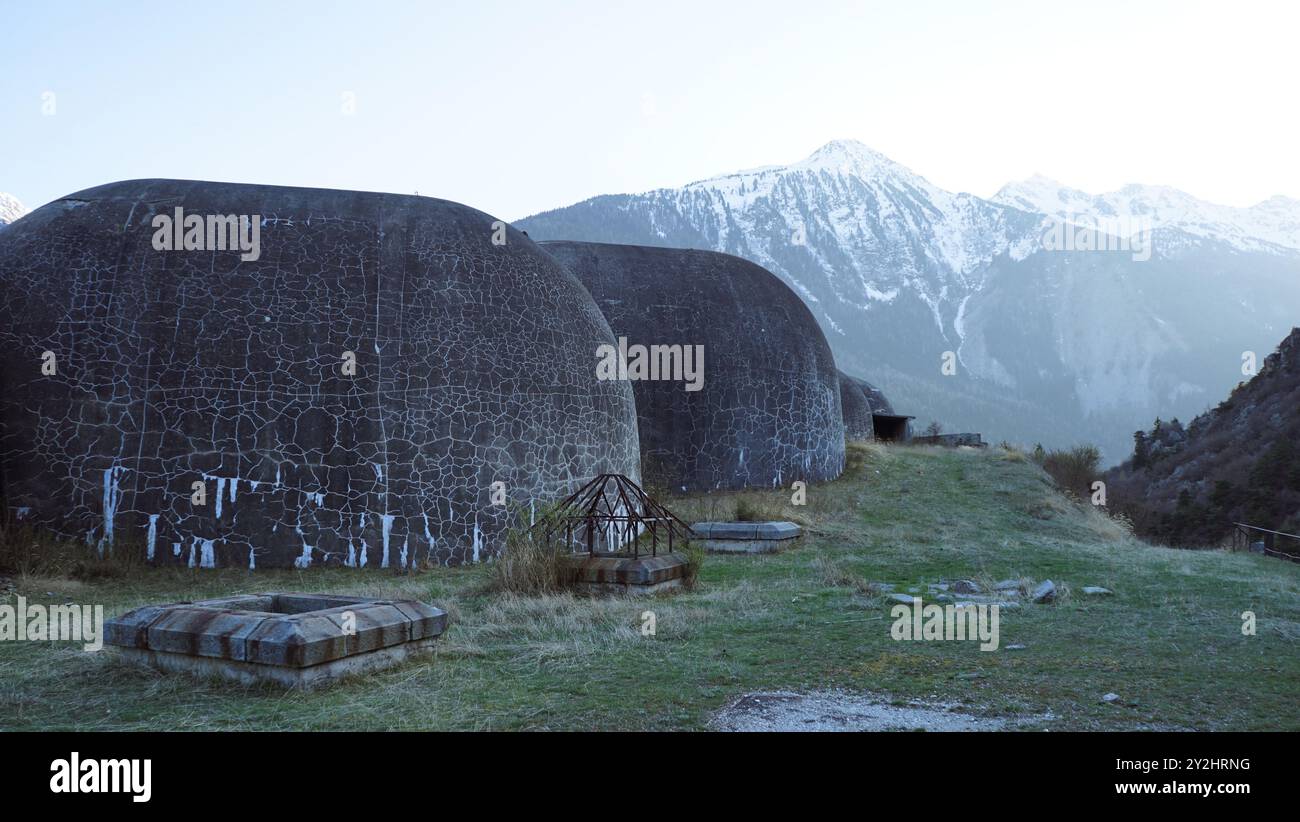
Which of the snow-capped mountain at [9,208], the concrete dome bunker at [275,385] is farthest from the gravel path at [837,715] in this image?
the snow-capped mountain at [9,208]

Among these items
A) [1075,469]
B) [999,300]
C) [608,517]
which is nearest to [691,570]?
[608,517]

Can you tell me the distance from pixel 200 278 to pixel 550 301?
5255mm

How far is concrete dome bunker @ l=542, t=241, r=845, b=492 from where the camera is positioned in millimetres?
21125

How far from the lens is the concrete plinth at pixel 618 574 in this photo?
31.6 ft

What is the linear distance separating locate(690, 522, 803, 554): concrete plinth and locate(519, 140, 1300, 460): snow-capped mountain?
95.2m

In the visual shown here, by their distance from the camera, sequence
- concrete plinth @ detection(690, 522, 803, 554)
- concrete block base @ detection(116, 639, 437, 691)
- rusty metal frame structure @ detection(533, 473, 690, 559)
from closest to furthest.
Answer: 1. concrete block base @ detection(116, 639, 437, 691)
2. rusty metal frame structure @ detection(533, 473, 690, 559)
3. concrete plinth @ detection(690, 522, 803, 554)

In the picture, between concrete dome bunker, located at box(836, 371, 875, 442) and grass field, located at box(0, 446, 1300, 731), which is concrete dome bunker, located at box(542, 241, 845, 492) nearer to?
grass field, located at box(0, 446, 1300, 731)

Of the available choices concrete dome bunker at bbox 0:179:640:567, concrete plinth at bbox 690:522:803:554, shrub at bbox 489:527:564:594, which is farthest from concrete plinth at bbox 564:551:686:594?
concrete plinth at bbox 690:522:803:554

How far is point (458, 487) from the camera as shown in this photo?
12953 millimetres

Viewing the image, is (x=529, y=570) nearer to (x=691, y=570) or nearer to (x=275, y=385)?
(x=691, y=570)

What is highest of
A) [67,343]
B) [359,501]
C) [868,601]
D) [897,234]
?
[897,234]
